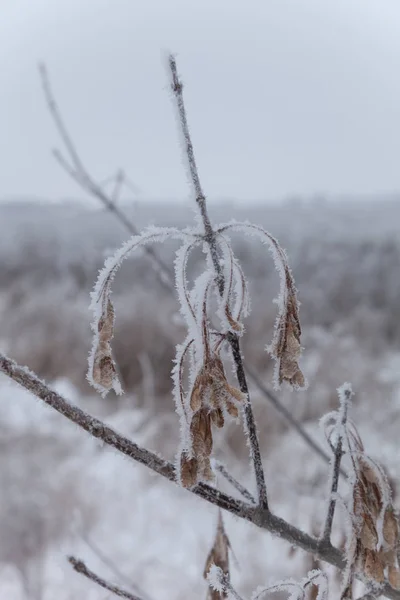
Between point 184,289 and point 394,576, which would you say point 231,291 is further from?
point 394,576

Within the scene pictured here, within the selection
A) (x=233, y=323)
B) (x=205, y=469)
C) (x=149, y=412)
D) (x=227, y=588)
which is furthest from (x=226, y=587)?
(x=149, y=412)

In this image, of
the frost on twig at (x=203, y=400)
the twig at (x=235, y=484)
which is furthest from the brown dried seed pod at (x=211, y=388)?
the twig at (x=235, y=484)

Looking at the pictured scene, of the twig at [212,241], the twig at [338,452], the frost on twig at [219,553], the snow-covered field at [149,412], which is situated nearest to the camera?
the twig at [212,241]

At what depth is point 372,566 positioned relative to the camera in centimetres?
53

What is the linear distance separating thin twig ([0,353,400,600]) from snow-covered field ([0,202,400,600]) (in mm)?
221

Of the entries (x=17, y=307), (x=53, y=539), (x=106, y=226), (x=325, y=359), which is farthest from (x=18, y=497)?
(x=106, y=226)

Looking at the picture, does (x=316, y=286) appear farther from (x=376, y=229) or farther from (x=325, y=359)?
(x=376, y=229)

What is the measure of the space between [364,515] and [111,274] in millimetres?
325

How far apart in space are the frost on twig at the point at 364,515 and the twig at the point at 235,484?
0.08 meters

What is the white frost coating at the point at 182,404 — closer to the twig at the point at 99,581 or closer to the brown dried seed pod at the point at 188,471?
the brown dried seed pod at the point at 188,471

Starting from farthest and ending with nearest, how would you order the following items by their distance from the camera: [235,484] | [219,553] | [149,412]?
[149,412] < [219,553] < [235,484]

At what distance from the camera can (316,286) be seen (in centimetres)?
1004

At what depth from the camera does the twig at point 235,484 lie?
0.52 meters

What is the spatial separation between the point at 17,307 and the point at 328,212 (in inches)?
389
